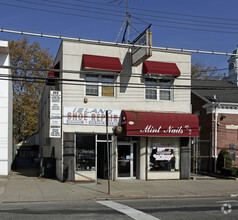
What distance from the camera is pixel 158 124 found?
1739 centimetres

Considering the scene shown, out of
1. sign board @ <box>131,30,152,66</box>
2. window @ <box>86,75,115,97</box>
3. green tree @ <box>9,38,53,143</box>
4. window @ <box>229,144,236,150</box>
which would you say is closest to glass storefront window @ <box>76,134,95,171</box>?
window @ <box>86,75,115,97</box>

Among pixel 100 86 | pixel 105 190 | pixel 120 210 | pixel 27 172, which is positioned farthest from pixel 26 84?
pixel 120 210

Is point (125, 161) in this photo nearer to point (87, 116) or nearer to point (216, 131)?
point (87, 116)

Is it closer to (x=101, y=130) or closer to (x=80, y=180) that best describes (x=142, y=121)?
(x=101, y=130)

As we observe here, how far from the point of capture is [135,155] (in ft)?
59.9

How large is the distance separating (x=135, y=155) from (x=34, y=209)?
9.28 meters

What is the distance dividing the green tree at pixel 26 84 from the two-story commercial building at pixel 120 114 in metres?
19.8

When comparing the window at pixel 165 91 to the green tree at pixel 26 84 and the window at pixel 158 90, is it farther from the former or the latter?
the green tree at pixel 26 84

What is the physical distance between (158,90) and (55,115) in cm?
616

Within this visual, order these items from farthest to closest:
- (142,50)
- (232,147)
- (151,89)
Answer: (232,147) < (151,89) < (142,50)

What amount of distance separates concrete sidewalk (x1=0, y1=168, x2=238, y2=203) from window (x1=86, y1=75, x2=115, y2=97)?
471cm

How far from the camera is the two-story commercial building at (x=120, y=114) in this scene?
54.7 ft

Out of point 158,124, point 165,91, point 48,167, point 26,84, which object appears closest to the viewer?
point 158,124

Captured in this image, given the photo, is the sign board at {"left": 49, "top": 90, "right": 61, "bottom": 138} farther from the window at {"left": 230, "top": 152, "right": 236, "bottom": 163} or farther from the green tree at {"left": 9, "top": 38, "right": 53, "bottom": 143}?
the green tree at {"left": 9, "top": 38, "right": 53, "bottom": 143}
